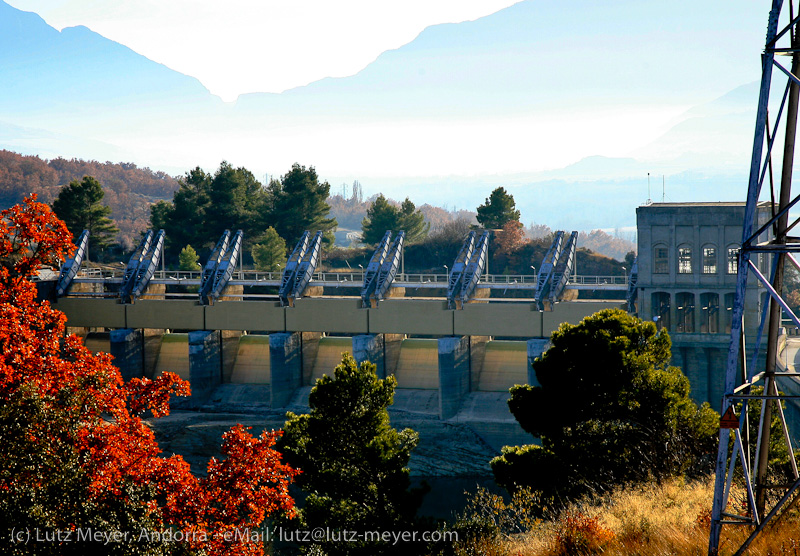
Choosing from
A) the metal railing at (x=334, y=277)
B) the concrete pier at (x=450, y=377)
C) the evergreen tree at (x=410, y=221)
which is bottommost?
the concrete pier at (x=450, y=377)

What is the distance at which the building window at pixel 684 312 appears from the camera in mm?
39500

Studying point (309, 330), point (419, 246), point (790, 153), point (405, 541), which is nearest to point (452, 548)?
point (405, 541)

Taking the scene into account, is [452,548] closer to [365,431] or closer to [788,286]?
[365,431]

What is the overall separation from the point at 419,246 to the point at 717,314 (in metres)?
49.1

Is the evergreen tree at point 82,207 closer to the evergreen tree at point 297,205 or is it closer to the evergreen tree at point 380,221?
the evergreen tree at point 297,205

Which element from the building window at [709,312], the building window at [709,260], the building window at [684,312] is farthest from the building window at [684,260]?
the building window at [709,312]

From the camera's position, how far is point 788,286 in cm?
7125

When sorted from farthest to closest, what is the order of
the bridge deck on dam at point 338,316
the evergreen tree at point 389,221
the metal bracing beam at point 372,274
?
1. the evergreen tree at point 389,221
2. the metal bracing beam at point 372,274
3. the bridge deck on dam at point 338,316

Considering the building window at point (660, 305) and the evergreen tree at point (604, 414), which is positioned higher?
the building window at point (660, 305)

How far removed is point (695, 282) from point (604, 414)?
19933 mm

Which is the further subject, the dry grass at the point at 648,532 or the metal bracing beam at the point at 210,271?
the metal bracing beam at the point at 210,271

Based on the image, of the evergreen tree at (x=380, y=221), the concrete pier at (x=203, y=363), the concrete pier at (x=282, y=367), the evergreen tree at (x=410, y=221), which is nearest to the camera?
the concrete pier at (x=282, y=367)

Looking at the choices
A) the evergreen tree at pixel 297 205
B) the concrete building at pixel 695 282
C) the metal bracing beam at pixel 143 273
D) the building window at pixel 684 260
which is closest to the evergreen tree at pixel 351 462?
the concrete building at pixel 695 282

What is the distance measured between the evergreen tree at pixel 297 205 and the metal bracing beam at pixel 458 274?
1309 inches
